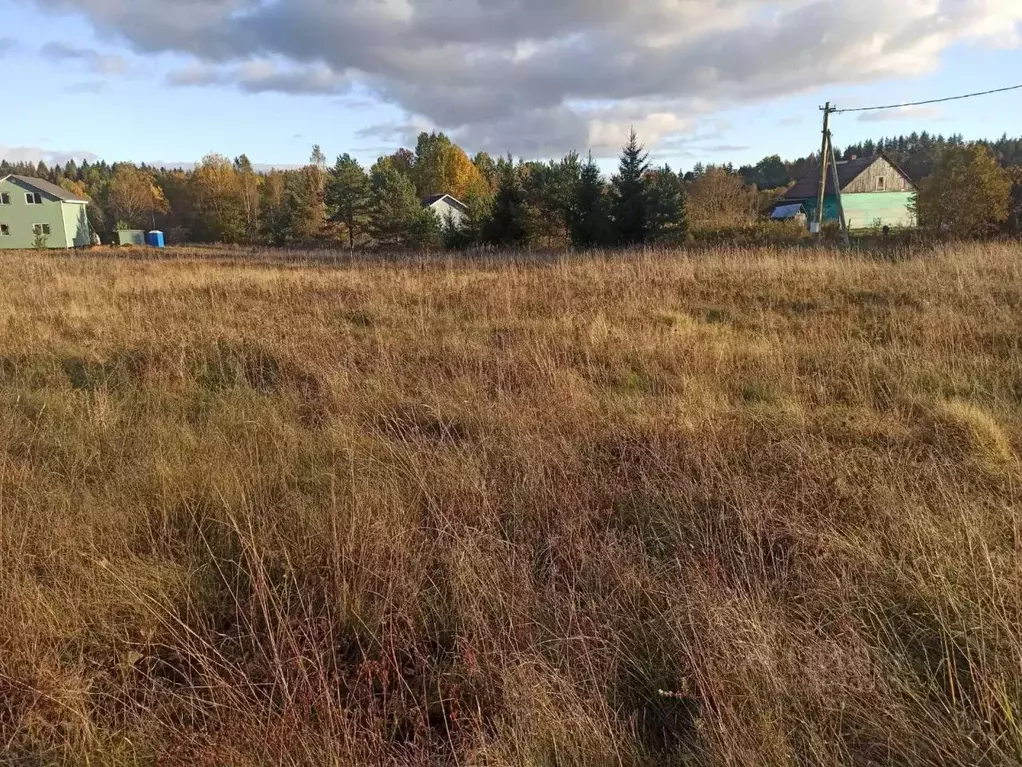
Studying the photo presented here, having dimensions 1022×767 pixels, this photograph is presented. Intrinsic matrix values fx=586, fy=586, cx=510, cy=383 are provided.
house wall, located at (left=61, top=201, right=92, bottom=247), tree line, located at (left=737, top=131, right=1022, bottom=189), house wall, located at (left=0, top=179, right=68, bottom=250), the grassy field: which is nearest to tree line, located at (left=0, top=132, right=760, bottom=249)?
house wall, located at (left=61, top=201, right=92, bottom=247)

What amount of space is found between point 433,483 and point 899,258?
11802 mm

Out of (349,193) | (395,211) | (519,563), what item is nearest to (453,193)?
(349,193)

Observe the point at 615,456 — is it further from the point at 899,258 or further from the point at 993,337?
the point at 899,258

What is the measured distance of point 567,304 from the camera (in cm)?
860

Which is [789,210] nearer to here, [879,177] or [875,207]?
[875,207]

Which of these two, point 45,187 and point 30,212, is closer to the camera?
A: point 30,212

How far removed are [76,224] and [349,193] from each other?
112 ft

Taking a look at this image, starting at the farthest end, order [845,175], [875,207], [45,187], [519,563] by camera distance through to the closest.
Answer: [45,187] < [875,207] < [845,175] < [519,563]

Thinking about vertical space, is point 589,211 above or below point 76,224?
below

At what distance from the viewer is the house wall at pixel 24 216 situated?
2159 inches

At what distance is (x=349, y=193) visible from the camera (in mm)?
43906

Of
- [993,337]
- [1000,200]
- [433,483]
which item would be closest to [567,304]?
[993,337]

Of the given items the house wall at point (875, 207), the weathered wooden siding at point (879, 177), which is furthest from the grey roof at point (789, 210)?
the weathered wooden siding at point (879, 177)

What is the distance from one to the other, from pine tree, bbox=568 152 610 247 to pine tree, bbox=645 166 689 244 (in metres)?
1.71
